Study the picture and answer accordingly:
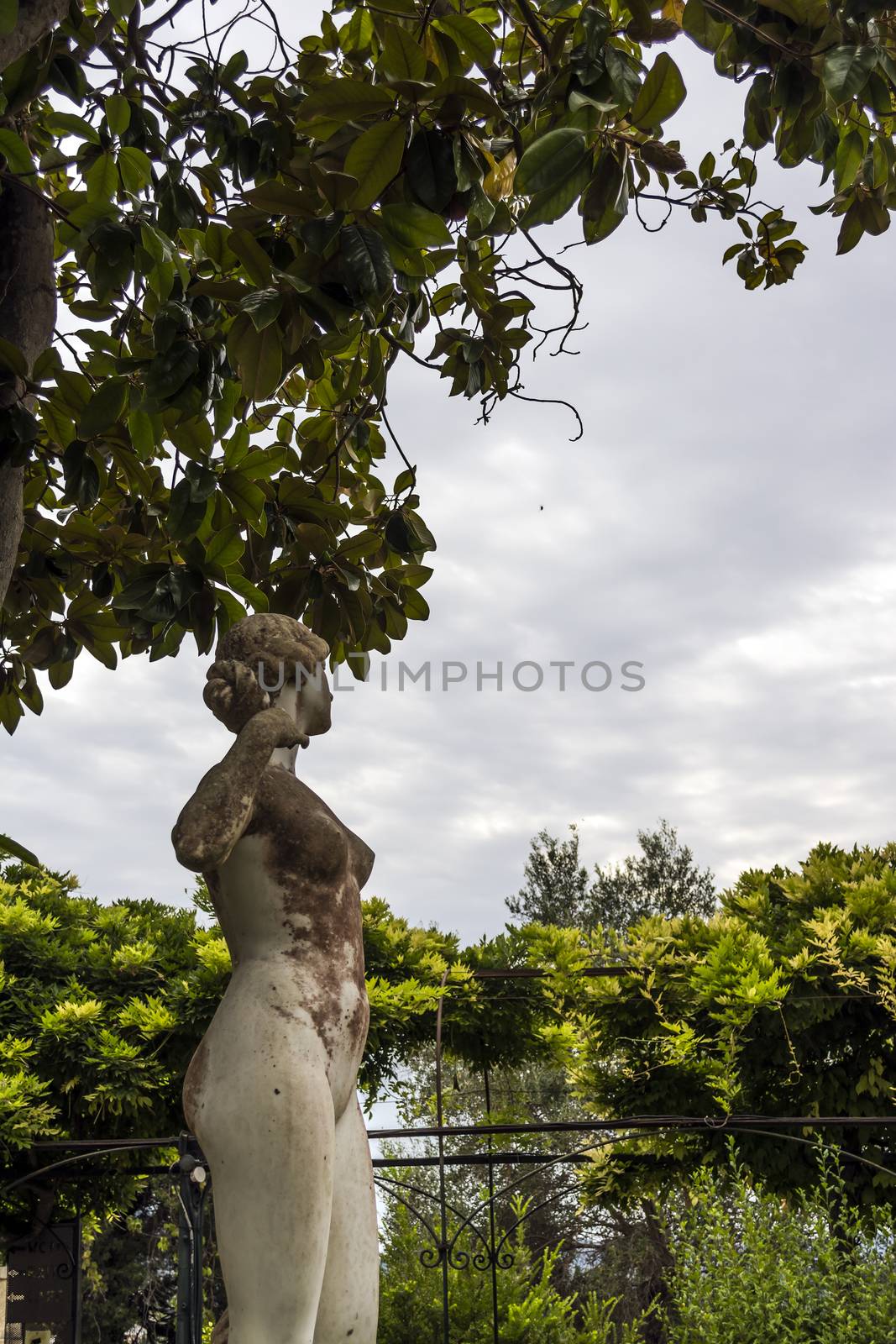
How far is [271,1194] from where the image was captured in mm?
2334

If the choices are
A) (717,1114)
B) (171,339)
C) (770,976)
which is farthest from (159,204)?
(717,1114)

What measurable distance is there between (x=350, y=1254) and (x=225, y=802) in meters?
0.98

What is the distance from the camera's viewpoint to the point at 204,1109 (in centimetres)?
242

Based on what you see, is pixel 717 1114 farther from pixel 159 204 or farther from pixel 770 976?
pixel 159 204

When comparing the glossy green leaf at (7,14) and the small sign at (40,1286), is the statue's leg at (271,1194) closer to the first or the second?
the glossy green leaf at (7,14)

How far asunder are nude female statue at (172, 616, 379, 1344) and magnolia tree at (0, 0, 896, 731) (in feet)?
2.51

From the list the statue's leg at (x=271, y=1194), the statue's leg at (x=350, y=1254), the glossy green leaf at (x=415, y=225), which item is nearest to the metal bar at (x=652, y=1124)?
the statue's leg at (x=350, y=1254)

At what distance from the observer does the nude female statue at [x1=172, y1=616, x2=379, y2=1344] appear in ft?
7.66

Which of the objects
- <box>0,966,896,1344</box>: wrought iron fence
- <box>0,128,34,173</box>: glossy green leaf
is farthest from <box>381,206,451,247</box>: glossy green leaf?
<box>0,966,896,1344</box>: wrought iron fence

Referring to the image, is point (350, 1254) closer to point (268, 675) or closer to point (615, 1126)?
point (268, 675)

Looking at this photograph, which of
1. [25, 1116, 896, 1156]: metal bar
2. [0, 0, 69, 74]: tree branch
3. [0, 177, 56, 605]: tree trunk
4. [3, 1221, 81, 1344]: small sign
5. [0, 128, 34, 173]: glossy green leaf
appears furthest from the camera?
[3, 1221, 81, 1344]: small sign

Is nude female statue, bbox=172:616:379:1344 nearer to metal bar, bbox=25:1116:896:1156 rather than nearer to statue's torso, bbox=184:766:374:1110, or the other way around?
statue's torso, bbox=184:766:374:1110

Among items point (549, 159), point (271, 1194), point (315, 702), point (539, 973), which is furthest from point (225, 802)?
point (539, 973)

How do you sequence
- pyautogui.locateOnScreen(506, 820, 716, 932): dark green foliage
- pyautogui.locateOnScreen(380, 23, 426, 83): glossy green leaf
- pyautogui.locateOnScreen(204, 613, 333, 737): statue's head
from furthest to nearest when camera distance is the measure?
1. pyautogui.locateOnScreen(506, 820, 716, 932): dark green foliage
2. pyautogui.locateOnScreen(204, 613, 333, 737): statue's head
3. pyautogui.locateOnScreen(380, 23, 426, 83): glossy green leaf
